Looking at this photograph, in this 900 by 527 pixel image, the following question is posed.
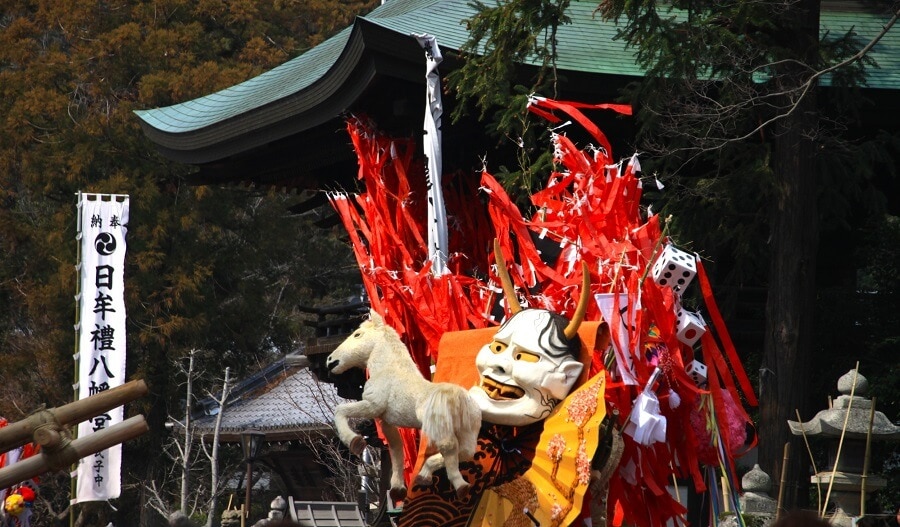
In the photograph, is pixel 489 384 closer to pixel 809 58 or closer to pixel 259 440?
pixel 809 58

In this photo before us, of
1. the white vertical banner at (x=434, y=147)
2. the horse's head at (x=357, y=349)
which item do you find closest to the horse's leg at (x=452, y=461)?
the horse's head at (x=357, y=349)

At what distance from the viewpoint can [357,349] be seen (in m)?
6.19

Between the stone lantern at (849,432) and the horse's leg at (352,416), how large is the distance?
7.35 feet

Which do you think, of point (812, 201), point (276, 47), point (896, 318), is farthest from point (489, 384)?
point (276, 47)

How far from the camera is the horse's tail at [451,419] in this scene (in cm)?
563

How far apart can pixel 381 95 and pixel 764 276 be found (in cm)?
299

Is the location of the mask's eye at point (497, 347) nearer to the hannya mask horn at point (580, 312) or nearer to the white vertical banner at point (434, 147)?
the hannya mask horn at point (580, 312)

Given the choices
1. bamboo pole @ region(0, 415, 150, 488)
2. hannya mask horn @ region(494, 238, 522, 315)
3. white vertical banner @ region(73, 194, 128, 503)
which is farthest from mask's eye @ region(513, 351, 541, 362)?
white vertical banner @ region(73, 194, 128, 503)

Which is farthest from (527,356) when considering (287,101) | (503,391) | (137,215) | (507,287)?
(137,215)

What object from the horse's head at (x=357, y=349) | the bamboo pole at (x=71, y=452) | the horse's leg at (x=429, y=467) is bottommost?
the horse's leg at (x=429, y=467)

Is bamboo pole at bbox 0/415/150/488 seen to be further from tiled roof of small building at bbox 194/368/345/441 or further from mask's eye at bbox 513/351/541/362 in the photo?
tiled roof of small building at bbox 194/368/345/441

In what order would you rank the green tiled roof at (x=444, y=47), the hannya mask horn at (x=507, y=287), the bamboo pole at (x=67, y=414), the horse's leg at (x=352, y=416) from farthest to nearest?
the green tiled roof at (x=444, y=47), the hannya mask horn at (x=507, y=287), the horse's leg at (x=352, y=416), the bamboo pole at (x=67, y=414)

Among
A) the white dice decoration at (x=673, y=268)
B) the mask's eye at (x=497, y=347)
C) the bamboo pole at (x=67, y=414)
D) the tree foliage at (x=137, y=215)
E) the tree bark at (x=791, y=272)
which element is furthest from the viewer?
the tree foliage at (x=137, y=215)

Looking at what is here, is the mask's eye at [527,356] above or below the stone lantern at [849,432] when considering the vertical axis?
above
